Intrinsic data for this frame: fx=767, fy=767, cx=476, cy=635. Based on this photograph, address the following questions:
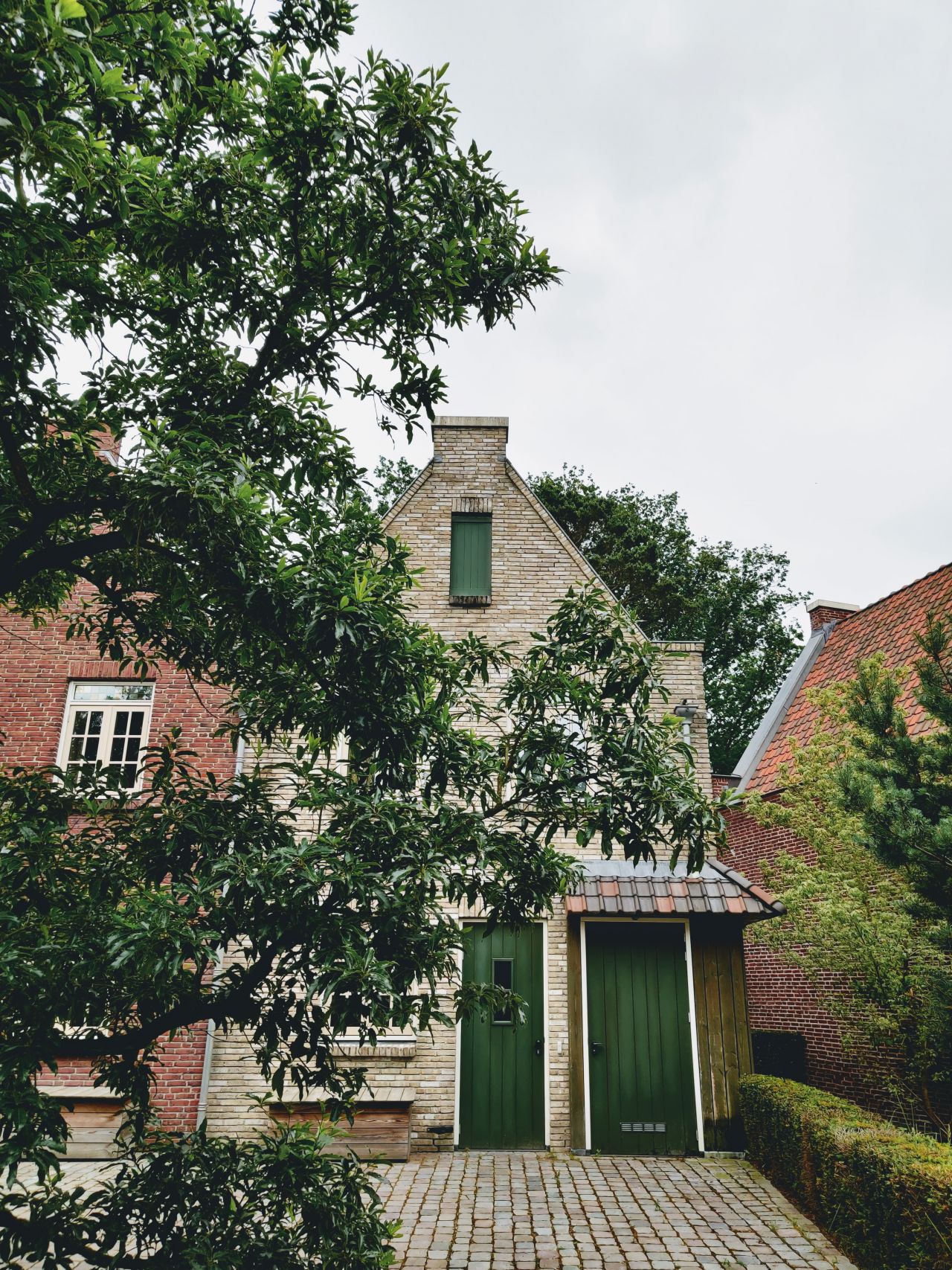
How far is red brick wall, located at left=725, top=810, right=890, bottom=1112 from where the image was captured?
10.9 m

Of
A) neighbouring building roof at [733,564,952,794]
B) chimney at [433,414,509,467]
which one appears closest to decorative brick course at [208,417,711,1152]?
chimney at [433,414,509,467]

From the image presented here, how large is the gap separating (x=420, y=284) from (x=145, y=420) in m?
1.55

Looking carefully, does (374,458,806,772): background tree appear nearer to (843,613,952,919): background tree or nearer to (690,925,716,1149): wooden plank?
(690,925,716,1149): wooden plank

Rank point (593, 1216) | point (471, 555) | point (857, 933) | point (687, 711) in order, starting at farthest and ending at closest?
1. point (471, 555)
2. point (687, 711)
3. point (857, 933)
4. point (593, 1216)

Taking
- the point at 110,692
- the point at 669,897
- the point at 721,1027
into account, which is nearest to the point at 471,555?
the point at 110,692

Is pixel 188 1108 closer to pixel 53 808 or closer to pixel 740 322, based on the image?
pixel 53 808

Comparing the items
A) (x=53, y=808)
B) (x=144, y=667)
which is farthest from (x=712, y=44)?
(x=53, y=808)

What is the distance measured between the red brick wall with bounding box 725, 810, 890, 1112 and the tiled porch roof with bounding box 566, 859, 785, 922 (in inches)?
27.3

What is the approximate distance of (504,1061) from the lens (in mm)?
9750

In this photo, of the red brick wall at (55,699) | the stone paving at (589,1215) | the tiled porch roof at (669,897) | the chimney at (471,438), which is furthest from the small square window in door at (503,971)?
the chimney at (471,438)

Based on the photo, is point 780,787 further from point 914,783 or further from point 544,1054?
point 914,783

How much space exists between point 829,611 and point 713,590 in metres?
13.4

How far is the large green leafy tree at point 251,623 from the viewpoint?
282cm

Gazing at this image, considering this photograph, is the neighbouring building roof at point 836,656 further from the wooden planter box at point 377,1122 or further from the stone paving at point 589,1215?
the wooden planter box at point 377,1122
